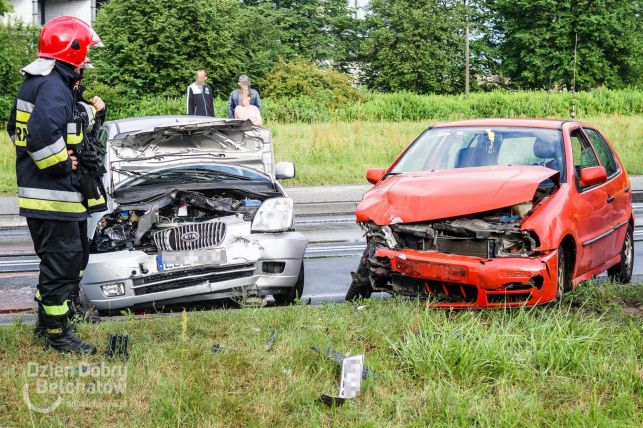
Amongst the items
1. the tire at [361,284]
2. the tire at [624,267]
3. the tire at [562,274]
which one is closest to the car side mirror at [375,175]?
the tire at [361,284]

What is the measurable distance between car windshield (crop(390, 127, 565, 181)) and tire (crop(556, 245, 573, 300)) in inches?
35.9

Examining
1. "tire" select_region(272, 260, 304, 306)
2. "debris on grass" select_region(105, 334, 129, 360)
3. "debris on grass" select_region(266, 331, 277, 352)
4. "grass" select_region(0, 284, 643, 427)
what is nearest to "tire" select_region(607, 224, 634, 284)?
"grass" select_region(0, 284, 643, 427)

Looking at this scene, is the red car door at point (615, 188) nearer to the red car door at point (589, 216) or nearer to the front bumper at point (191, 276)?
the red car door at point (589, 216)

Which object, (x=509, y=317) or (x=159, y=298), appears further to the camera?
(x=159, y=298)

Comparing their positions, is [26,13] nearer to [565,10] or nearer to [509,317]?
Result: [565,10]

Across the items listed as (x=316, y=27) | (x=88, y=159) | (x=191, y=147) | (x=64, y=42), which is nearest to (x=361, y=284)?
(x=191, y=147)

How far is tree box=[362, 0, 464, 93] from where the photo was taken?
6297 centimetres

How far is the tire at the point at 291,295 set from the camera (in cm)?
738

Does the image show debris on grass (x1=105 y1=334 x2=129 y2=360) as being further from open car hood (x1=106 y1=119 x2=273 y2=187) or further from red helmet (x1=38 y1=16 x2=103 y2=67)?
open car hood (x1=106 y1=119 x2=273 y2=187)

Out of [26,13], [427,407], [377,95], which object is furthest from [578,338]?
[26,13]

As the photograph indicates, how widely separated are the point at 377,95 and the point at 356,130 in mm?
18807

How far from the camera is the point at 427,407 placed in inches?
180

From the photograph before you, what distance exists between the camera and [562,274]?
21.3 feet

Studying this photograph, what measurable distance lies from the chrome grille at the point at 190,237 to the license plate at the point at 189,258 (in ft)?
0.19
